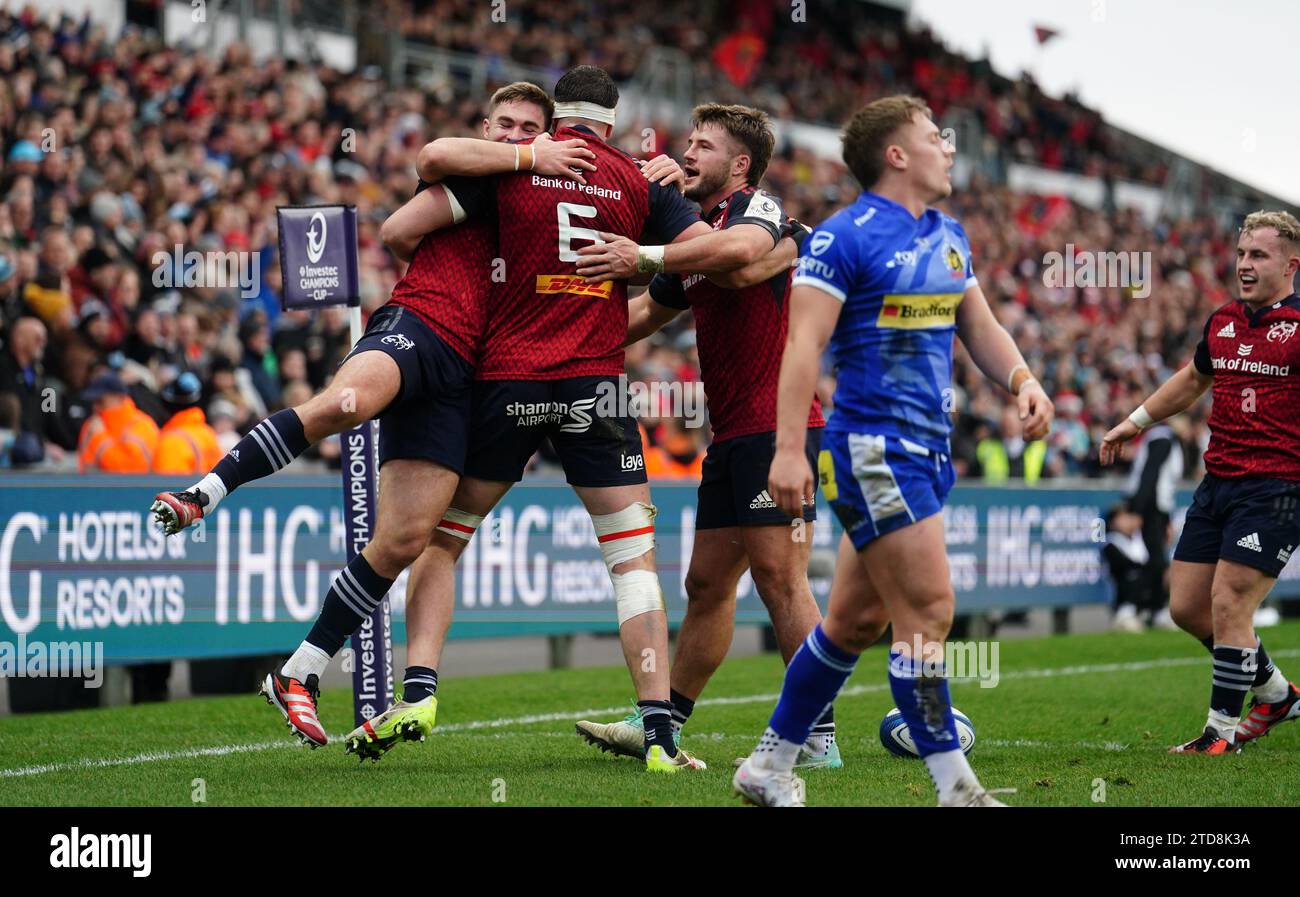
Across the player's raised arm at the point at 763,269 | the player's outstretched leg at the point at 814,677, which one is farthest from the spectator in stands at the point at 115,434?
the player's outstretched leg at the point at 814,677

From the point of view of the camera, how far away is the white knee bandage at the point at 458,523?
6.77 m

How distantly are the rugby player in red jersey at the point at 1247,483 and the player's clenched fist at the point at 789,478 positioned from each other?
10.7ft

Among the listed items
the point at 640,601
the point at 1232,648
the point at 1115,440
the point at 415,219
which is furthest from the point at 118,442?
the point at 1232,648

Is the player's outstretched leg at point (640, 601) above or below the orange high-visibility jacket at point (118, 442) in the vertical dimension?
below

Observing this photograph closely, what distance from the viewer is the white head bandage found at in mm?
6718

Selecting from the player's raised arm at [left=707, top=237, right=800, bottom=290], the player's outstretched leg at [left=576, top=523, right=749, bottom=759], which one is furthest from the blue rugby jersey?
the player's outstretched leg at [left=576, top=523, right=749, bottom=759]

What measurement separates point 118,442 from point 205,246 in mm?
4093

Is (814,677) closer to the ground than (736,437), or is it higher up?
closer to the ground

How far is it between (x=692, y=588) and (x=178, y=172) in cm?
963

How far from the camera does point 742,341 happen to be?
6906 millimetres

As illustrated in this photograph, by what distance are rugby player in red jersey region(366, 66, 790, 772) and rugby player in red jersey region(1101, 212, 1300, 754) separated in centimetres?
252

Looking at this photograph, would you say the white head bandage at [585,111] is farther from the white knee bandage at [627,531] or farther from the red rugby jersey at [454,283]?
the white knee bandage at [627,531]

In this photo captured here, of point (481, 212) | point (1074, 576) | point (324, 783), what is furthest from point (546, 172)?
point (1074, 576)

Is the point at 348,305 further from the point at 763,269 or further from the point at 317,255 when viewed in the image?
the point at 763,269
